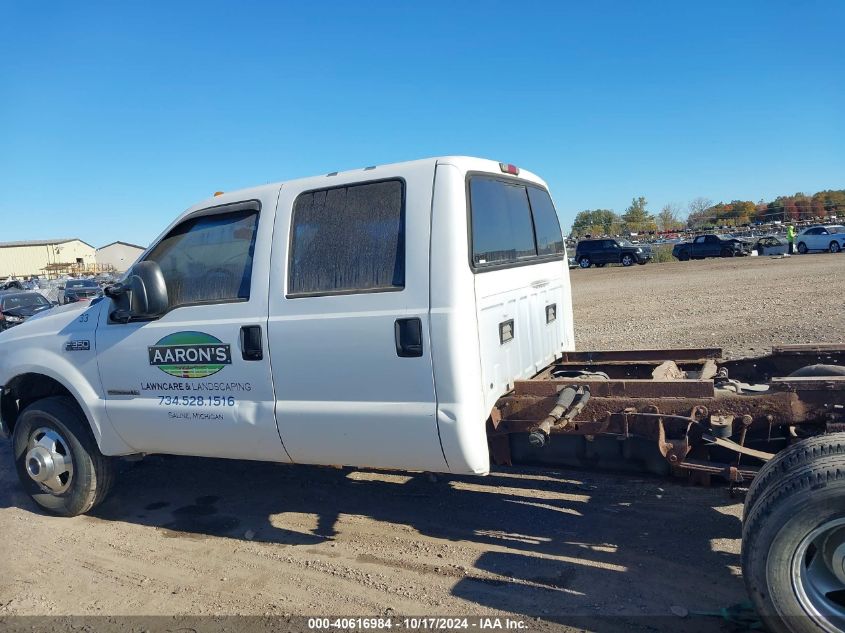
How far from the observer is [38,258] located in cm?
9225

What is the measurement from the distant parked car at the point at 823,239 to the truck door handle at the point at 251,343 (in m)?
38.3

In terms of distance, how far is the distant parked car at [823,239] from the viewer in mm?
34375

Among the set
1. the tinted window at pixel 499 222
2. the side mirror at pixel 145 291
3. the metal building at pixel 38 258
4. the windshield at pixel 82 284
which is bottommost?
the side mirror at pixel 145 291

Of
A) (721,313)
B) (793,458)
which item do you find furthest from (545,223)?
(721,313)

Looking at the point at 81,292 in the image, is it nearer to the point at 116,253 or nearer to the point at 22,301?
the point at 22,301

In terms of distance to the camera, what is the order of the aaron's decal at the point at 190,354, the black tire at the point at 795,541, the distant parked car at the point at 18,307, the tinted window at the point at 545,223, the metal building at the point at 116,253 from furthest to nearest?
the metal building at the point at 116,253 < the distant parked car at the point at 18,307 < the tinted window at the point at 545,223 < the aaron's decal at the point at 190,354 < the black tire at the point at 795,541

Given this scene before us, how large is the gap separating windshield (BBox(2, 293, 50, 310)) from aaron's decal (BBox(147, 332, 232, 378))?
637 inches

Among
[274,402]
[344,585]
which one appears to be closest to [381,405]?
[274,402]

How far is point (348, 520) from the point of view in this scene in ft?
15.0

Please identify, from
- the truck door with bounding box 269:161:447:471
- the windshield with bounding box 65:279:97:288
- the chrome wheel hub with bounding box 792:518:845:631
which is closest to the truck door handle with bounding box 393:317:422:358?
the truck door with bounding box 269:161:447:471

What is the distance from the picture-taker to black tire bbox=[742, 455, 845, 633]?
2.70m

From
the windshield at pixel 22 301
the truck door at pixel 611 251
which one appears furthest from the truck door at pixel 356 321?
the truck door at pixel 611 251

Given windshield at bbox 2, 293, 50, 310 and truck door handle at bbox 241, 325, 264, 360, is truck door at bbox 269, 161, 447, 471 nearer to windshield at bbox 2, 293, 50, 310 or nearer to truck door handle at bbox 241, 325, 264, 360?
truck door handle at bbox 241, 325, 264, 360

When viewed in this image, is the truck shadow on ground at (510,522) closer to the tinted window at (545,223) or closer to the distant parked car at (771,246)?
the tinted window at (545,223)
